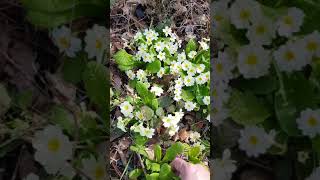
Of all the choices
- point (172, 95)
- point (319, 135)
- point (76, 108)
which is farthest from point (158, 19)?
point (319, 135)

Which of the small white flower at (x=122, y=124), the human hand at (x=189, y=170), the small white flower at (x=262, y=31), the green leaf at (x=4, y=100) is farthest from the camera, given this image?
Answer: the small white flower at (x=122, y=124)

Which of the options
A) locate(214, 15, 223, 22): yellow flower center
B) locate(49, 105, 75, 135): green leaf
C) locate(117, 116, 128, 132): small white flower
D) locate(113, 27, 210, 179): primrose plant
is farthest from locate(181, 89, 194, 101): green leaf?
locate(49, 105, 75, 135): green leaf

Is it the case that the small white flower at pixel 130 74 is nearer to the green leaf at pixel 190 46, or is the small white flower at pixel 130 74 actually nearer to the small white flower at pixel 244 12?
the green leaf at pixel 190 46

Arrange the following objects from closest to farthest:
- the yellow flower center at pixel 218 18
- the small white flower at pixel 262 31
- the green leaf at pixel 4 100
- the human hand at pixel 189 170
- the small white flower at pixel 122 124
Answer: the green leaf at pixel 4 100
the small white flower at pixel 262 31
the yellow flower center at pixel 218 18
the human hand at pixel 189 170
the small white flower at pixel 122 124

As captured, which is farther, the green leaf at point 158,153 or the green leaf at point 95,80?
the green leaf at point 158,153

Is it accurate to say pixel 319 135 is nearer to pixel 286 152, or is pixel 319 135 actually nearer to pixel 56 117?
pixel 286 152

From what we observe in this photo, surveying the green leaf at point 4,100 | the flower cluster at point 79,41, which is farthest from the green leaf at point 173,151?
the green leaf at point 4,100

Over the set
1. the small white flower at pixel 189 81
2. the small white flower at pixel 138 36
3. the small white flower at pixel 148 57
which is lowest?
the small white flower at pixel 189 81
